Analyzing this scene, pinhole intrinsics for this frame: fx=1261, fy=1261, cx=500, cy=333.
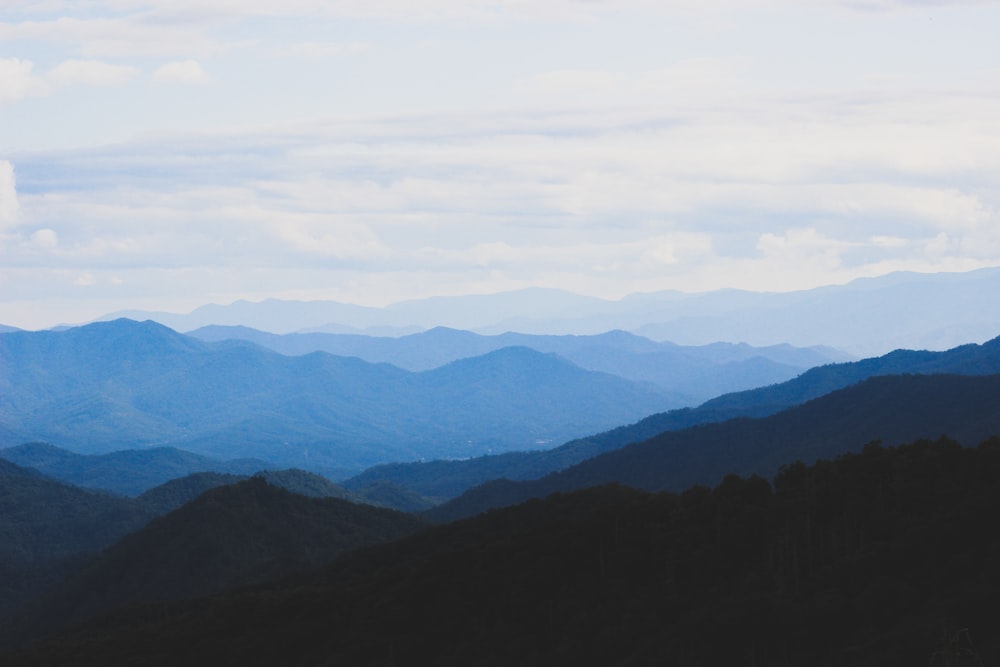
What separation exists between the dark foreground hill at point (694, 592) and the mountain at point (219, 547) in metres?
59.6

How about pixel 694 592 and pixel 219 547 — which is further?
pixel 219 547

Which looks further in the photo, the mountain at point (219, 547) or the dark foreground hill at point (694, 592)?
the mountain at point (219, 547)

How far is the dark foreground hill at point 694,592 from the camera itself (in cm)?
5309

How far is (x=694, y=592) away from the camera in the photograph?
6462cm

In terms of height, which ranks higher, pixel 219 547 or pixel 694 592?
pixel 219 547

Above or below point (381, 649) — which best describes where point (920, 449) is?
above

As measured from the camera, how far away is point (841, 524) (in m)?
67.4

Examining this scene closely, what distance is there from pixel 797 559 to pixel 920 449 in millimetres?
16666

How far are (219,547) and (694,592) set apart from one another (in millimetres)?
107231

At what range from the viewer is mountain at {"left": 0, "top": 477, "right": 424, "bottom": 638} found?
14988cm

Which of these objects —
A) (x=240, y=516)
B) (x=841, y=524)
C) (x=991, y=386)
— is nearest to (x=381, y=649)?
(x=841, y=524)

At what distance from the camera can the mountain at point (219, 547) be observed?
492ft

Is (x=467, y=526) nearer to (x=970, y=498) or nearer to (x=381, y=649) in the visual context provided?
(x=381, y=649)

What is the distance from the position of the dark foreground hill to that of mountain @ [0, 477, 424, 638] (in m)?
59.6
